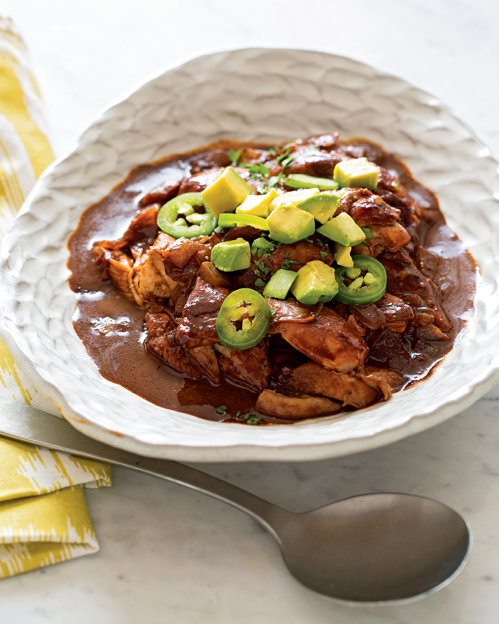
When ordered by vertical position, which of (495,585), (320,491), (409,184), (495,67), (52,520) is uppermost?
(495,67)

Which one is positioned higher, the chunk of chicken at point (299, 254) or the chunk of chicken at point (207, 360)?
the chunk of chicken at point (299, 254)

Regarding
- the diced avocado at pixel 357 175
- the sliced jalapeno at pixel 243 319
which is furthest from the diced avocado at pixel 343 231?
the sliced jalapeno at pixel 243 319

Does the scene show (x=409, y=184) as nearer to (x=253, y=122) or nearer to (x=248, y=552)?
(x=253, y=122)

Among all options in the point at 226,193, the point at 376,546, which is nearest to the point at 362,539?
the point at 376,546

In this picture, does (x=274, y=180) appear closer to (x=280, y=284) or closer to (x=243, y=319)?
(x=280, y=284)

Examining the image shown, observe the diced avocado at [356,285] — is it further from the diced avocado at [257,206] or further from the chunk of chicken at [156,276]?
the chunk of chicken at [156,276]

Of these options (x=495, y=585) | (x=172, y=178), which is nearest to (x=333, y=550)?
(x=495, y=585)
